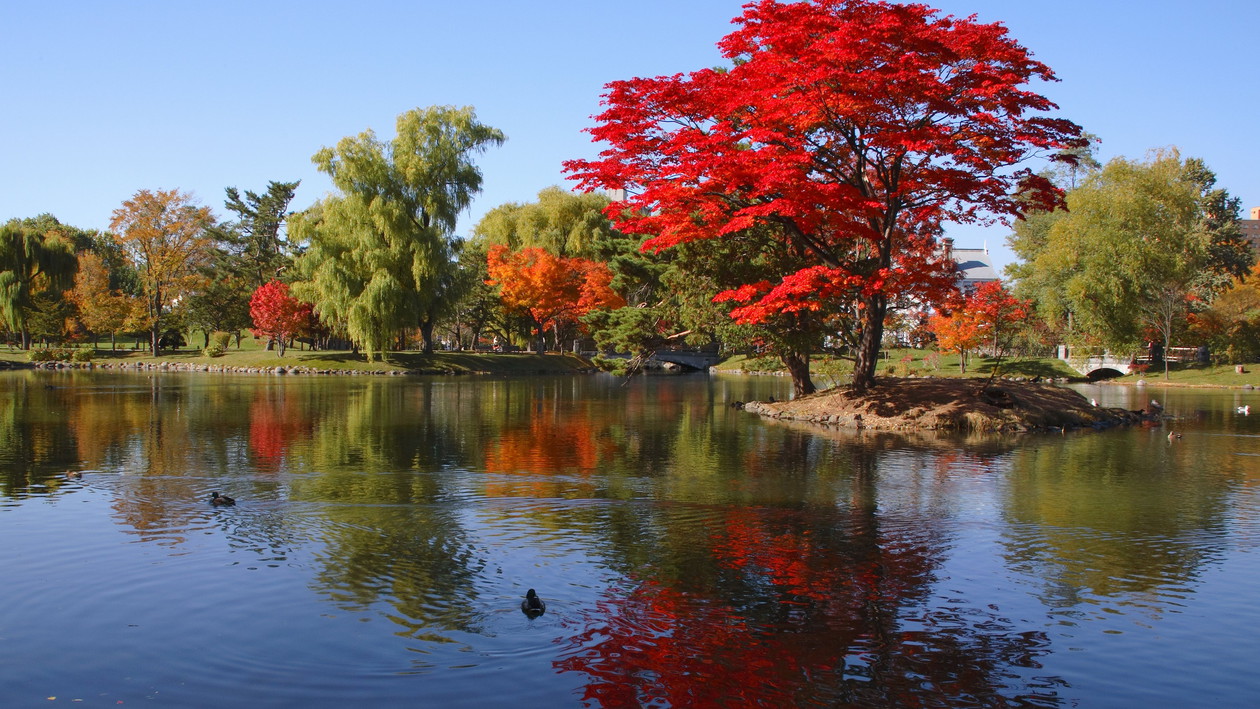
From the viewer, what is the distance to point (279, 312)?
6425cm

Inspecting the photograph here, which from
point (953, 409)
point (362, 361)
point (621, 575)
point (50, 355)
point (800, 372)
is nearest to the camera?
point (621, 575)

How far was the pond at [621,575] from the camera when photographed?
740cm

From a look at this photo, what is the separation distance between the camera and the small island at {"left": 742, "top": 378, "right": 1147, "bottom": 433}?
26.2 meters

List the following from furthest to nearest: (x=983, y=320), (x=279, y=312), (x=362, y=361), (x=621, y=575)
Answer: (x=279, y=312) < (x=983, y=320) < (x=362, y=361) < (x=621, y=575)

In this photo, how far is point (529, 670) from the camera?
7562mm

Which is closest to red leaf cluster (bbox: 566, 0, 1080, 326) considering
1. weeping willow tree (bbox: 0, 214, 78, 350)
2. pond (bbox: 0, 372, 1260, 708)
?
pond (bbox: 0, 372, 1260, 708)

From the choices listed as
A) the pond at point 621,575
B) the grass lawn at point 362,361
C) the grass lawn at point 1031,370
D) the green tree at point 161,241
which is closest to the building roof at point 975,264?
the grass lawn at point 1031,370

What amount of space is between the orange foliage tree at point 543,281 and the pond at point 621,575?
4729 centimetres

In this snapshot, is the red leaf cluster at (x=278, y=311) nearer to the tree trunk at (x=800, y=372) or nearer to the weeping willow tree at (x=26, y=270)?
the weeping willow tree at (x=26, y=270)

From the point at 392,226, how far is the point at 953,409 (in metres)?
38.9

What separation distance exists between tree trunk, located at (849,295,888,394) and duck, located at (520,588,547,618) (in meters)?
19.7

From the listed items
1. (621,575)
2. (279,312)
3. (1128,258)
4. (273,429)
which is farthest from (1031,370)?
(621,575)

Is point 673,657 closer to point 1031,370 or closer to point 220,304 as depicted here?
point 1031,370

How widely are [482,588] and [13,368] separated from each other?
208 feet
